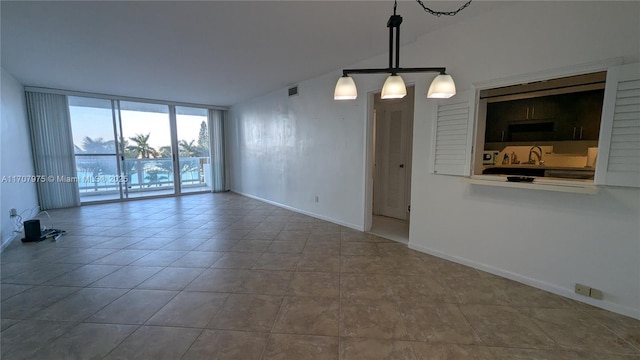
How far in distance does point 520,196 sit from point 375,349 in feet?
6.61

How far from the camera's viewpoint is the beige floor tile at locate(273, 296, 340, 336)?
1.83m

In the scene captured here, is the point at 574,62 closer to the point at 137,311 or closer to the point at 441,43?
the point at 441,43

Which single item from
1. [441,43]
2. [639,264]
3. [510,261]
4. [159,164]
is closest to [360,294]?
[510,261]

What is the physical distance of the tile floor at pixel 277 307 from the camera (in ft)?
5.44

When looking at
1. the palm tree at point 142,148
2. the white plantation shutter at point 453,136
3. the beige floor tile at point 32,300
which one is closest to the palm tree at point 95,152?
the palm tree at point 142,148

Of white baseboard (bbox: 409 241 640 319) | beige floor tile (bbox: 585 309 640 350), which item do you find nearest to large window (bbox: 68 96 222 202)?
white baseboard (bbox: 409 241 640 319)

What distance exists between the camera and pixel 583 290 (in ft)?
6.94

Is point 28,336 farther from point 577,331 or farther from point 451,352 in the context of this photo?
point 577,331

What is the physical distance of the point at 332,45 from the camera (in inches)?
124

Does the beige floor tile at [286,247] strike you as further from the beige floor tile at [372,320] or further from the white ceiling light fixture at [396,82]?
the white ceiling light fixture at [396,82]

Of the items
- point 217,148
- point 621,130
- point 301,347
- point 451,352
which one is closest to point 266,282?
point 301,347

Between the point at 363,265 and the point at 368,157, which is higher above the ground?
the point at 368,157

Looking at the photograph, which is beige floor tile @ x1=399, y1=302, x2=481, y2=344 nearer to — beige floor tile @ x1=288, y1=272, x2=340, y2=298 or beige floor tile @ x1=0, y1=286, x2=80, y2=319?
beige floor tile @ x1=288, y1=272, x2=340, y2=298

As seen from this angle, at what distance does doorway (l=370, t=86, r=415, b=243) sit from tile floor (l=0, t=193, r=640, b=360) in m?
1.32
